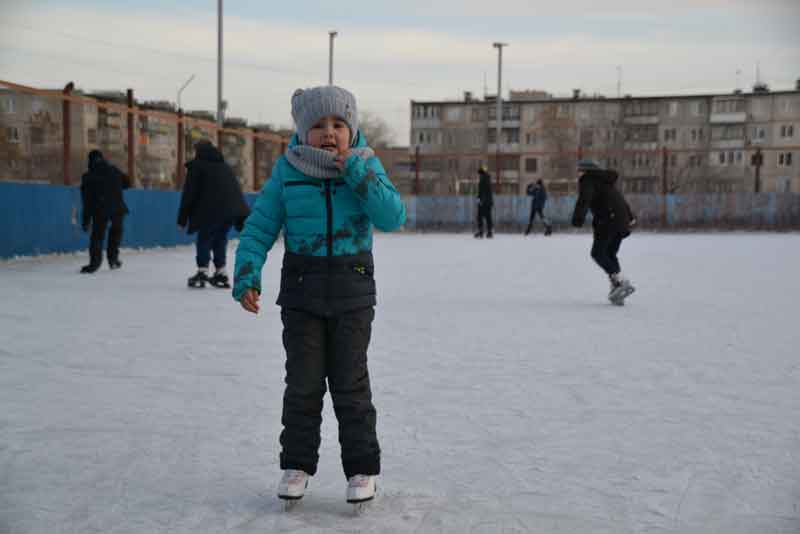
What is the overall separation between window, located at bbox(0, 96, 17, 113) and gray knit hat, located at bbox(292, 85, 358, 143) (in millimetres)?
9423

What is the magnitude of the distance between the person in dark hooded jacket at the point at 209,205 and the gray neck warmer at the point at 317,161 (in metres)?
6.29

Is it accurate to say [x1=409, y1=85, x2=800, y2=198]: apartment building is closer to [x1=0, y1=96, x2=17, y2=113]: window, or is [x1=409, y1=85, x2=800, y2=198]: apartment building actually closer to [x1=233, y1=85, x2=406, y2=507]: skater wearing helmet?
[x1=0, y1=96, x2=17, y2=113]: window

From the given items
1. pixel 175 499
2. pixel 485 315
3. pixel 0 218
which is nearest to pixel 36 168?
pixel 0 218

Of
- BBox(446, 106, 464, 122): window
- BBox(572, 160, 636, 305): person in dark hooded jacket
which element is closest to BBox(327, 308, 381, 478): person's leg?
BBox(572, 160, 636, 305): person in dark hooded jacket

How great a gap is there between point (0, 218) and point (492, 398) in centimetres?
888

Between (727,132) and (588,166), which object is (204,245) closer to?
(588,166)

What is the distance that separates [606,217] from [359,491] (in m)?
6.06

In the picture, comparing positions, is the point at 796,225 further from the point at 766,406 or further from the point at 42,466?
the point at 42,466

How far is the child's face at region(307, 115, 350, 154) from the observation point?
2.81m

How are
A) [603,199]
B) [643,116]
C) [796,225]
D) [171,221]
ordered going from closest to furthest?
[603,199]
[171,221]
[796,225]
[643,116]

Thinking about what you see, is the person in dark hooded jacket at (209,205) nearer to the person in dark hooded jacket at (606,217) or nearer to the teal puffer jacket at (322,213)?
the person in dark hooded jacket at (606,217)

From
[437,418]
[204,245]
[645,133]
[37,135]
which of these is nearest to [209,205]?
[204,245]

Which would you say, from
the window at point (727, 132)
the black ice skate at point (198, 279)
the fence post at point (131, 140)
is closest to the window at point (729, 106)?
the window at point (727, 132)

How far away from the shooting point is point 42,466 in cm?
318
